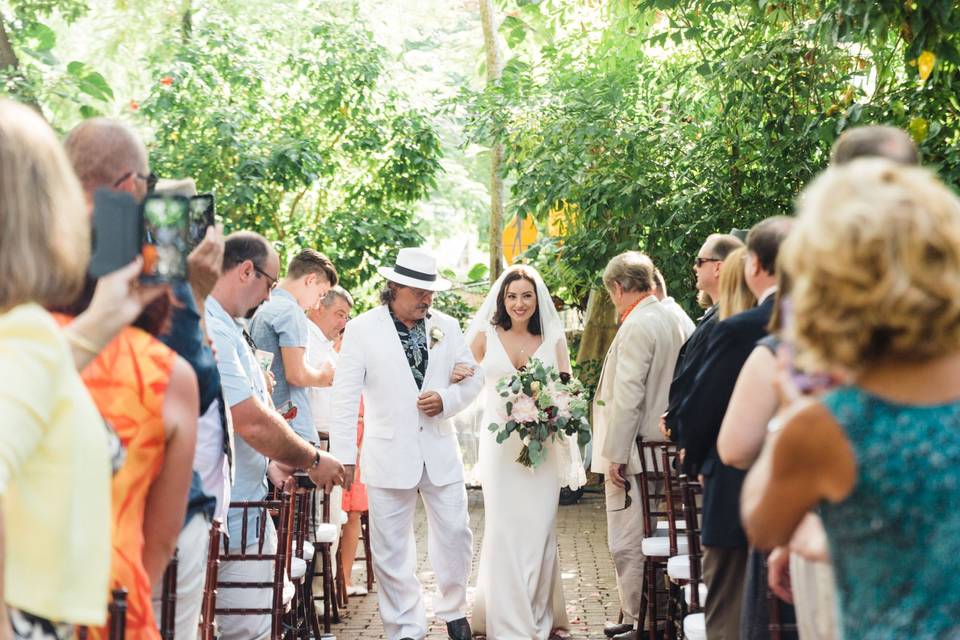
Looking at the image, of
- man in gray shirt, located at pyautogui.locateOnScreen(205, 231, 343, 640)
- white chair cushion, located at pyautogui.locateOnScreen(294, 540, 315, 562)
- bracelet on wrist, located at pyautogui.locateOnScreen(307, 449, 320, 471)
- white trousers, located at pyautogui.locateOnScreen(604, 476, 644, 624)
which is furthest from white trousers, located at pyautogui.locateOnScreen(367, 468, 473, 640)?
bracelet on wrist, located at pyautogui.locateOnScreen(307, 449, 320, 471)

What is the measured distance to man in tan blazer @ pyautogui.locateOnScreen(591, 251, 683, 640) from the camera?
8180 mm

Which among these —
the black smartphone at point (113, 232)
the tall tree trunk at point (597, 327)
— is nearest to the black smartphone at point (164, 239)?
the black smartphone at point (113, 232)

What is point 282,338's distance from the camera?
320 inches

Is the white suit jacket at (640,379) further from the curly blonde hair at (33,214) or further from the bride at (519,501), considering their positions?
the curly blonde hair at (33,214)

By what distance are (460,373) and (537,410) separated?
23.1 inches

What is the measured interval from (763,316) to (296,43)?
11686mm

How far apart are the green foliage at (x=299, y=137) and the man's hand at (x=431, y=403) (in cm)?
597

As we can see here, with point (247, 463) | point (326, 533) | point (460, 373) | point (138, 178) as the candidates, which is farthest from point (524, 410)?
point (138, 178)

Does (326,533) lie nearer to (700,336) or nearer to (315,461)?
(315,461)

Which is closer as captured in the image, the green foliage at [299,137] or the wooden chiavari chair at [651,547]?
the wooden chiavari chair at [651,547]

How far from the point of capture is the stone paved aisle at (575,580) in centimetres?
875

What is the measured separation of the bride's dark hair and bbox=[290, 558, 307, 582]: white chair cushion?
97.5 inches

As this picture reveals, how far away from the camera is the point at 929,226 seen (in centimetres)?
227

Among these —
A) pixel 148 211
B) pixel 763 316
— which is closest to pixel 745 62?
pixel 763 316
